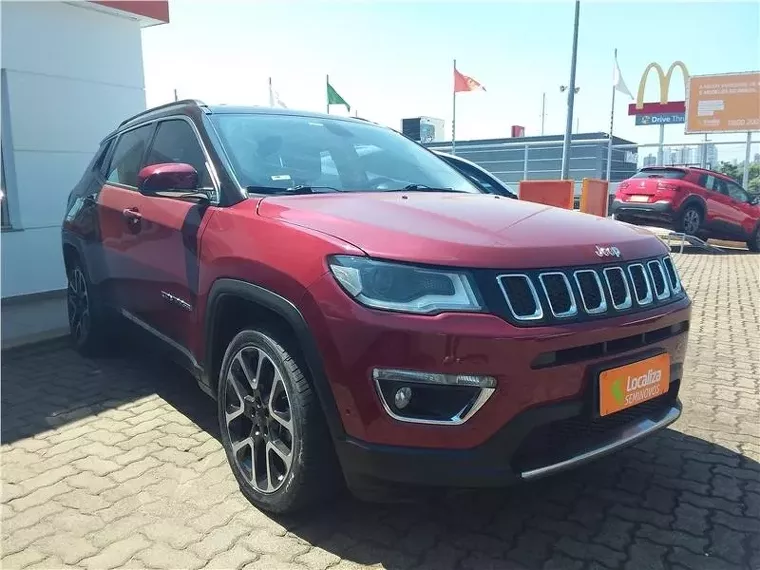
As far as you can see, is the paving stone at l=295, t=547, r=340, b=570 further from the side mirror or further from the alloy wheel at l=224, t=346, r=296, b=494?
the side mirror

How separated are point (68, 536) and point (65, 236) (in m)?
3.07

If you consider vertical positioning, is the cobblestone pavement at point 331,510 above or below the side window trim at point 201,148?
below

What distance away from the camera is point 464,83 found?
24016 millimetres

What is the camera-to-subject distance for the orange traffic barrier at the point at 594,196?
1419 cm

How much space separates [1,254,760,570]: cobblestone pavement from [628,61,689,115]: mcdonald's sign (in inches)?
1315

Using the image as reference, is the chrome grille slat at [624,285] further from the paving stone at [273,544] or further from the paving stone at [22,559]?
the paving stone at [22,559]

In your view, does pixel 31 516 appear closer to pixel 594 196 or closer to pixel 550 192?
pixel 550 192

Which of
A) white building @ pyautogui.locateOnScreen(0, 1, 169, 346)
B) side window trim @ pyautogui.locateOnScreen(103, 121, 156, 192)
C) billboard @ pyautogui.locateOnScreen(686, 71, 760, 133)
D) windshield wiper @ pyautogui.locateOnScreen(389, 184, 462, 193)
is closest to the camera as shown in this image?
windshield wiper @ pyautogui.locateOnScreen(389, 184, 462, 193)

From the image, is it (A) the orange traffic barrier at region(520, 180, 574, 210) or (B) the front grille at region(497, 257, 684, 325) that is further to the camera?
(A) the orange traffic barrier at region(520, 180, 574, 210)

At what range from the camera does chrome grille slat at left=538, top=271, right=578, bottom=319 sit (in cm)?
220

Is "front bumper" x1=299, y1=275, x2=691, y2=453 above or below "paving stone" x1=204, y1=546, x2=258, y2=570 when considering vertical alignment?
above

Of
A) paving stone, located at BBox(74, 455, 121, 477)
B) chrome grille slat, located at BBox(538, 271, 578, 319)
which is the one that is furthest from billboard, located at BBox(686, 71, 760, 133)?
paving stone, located at BBox(74, 455, 121, 477)

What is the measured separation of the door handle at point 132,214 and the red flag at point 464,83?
2164 centimetres

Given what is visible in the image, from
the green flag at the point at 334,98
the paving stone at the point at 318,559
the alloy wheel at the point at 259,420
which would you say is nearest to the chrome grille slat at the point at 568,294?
the alloy wheel at the point at 259,420
